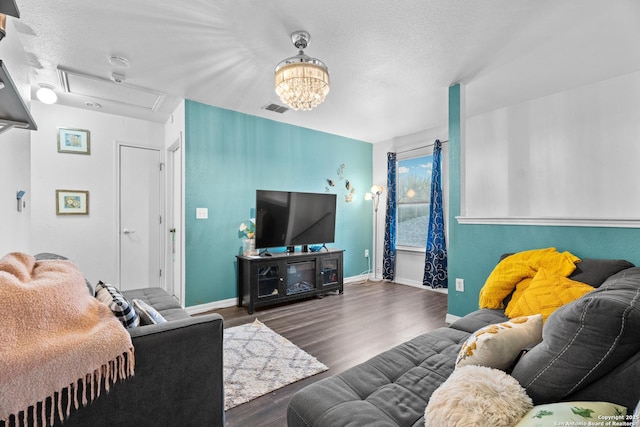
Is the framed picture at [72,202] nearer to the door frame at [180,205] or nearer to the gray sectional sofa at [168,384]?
the door frame at [180,205]

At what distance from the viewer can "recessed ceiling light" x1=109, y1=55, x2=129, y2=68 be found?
252cm

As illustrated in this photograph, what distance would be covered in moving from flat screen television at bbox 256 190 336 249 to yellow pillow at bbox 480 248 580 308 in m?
2.46

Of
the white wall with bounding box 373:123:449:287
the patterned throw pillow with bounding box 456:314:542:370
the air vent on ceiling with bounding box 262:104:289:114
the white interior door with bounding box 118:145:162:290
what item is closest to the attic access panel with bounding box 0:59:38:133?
the patterned throw pillow with bounding box 456:314:542:370

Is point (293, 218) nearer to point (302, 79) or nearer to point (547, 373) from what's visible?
point (302, 79)

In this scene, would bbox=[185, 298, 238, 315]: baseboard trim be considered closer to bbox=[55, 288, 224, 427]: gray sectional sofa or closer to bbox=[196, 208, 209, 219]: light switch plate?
bbox=[196, 208, 209, 219]: light switch plate

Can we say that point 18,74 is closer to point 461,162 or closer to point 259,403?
point 259,403

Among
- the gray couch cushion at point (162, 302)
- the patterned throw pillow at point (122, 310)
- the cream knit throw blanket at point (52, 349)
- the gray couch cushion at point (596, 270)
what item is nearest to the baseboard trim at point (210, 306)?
the gray couch cushion at point (162, 302)

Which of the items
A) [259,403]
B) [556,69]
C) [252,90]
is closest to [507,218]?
[556,69]

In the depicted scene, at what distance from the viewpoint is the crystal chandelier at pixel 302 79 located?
201 centimetres

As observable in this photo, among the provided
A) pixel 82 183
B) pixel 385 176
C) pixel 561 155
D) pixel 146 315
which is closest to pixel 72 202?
pixel 82 183

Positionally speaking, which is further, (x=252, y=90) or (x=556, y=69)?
(x=252, y=90)

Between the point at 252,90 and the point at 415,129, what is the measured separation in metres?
2.74

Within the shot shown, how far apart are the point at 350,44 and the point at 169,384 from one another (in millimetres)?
2527

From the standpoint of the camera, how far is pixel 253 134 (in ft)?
13.1
